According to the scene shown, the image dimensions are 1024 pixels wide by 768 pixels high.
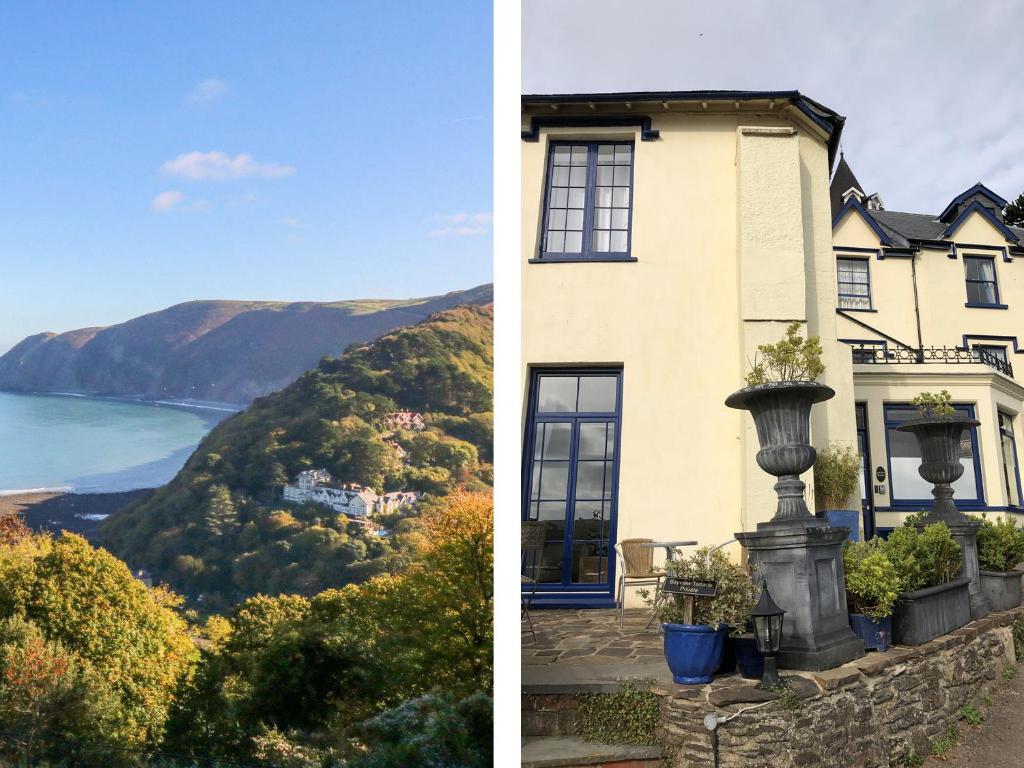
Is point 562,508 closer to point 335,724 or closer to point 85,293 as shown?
point 335,724

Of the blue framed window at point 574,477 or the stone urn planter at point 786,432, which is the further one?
the blue framed window at point 574,477

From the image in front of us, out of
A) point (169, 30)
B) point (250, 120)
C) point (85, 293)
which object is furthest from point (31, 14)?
point (85, 293)

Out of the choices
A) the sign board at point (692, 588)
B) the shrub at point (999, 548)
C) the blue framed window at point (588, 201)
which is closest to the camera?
the sign board at point (692, 588)

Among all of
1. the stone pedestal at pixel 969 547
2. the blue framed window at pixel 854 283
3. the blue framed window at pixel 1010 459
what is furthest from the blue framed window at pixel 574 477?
the blue framed window at pixel 854 283

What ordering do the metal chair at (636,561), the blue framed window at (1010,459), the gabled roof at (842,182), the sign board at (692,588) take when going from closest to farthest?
the sign board at (692,588)
the metal chair at (636,561)
the blue framed window at (1010,459)
the gabled roof at (842,182)

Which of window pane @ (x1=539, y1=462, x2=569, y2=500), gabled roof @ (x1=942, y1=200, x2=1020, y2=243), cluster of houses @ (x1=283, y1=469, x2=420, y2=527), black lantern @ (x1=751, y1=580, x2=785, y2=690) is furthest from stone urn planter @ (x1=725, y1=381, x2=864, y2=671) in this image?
Answer: gabled roof @ (x1=942, y1=200, x2=1020, y2=243)

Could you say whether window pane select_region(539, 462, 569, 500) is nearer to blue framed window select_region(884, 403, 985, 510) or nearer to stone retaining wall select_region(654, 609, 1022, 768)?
stone retaining wall select_region(654, 609, 1022, 768)

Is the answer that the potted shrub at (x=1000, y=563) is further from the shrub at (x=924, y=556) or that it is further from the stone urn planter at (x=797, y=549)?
the stone urn planter at (x=797, y=549)

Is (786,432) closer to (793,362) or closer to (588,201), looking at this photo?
(793,362)
